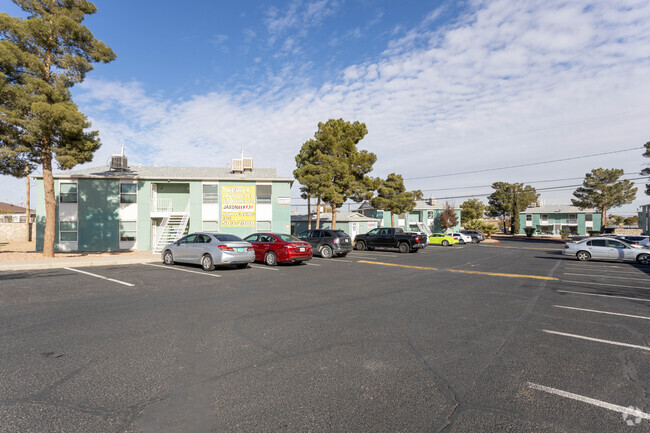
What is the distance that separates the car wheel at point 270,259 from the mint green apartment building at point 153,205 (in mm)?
8484

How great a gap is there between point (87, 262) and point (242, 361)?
14.6m

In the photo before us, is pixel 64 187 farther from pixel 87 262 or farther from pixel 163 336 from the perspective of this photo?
pixel 163 336

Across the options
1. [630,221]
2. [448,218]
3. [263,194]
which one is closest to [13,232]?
[263,194]

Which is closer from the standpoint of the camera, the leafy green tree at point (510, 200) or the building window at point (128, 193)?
the building window at point (128, 193)

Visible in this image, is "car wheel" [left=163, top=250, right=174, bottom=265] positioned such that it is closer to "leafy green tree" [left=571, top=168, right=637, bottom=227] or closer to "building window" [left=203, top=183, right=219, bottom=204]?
"building window" [left=203, top=183, right=219, bottom=204]

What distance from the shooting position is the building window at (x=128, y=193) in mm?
24094

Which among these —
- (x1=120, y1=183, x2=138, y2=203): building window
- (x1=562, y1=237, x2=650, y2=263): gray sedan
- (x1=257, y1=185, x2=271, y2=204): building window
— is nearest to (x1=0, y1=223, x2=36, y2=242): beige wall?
(x1=120, y1=183, x2=138, y2=203): building window

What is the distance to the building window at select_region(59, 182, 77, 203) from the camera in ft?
76.3

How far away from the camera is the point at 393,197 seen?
40.8 meters

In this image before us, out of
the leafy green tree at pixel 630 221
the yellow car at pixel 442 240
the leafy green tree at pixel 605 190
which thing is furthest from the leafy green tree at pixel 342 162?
the leafy green tree at pixel 630 221

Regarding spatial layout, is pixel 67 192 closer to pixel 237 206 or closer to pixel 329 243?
pixel 237 206

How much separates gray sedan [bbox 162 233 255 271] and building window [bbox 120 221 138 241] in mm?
11818

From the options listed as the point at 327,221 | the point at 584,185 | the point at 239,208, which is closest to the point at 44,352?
the point at 239,208

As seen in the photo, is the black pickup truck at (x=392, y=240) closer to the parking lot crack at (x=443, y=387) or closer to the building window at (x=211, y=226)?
the building window at (x=211, y=226)
